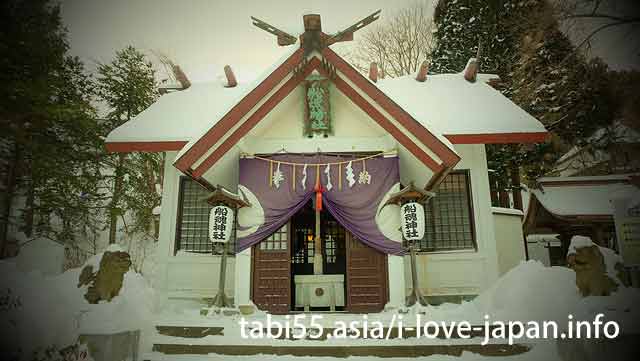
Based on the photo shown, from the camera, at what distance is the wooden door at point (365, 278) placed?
27.2 feet

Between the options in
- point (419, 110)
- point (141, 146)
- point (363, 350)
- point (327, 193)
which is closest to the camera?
point (363, 350)

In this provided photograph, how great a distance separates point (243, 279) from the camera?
27.3 ft

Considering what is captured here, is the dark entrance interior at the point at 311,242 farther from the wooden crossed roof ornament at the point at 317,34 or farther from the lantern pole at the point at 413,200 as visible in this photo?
the wooden crossed roof ornament at the point at 317,34

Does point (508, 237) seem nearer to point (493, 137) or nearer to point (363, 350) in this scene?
point (493, 137)

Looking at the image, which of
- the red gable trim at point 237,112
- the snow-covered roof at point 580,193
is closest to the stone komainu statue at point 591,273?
the red gable trim at point 237,112

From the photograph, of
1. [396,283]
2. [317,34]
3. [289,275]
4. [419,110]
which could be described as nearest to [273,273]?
[289,275]

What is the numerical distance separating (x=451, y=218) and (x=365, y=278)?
311cm

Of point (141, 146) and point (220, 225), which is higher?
point (141, 146)

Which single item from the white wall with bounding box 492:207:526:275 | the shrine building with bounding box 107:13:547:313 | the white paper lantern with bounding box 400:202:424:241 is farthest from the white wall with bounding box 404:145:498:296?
the white paper lantern with bounding box 400:202:424:241

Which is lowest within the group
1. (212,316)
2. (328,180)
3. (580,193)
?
(212,316)

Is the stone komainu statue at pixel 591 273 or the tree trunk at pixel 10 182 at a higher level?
the tree trunk at pixel 10 182

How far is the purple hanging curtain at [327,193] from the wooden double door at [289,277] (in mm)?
552

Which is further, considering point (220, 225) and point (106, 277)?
point (220, 225)

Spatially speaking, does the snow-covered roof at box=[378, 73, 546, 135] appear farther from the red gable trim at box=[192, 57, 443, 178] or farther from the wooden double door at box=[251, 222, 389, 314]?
the wooden double door at box=[251, 222, 389, 314]
